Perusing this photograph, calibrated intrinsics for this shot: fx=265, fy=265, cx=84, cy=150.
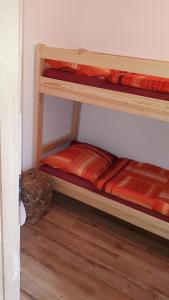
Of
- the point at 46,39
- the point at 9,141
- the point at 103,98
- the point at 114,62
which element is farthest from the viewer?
the point at 46,39

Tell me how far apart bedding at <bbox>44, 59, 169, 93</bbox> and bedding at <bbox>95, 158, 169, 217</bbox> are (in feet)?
2.28

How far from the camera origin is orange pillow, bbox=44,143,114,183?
2.00m

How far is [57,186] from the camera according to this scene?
2066mm

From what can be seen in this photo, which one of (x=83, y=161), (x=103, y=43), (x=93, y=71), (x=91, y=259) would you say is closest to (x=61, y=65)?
(x=93, y=71)

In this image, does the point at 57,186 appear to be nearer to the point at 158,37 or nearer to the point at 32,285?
the point at 32,285

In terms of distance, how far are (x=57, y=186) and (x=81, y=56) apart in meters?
0.98

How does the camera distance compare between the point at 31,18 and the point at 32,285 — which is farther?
the point at 31,18

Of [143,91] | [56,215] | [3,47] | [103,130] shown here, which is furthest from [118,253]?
[3,47]

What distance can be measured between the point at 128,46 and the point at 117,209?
1325 millimetres

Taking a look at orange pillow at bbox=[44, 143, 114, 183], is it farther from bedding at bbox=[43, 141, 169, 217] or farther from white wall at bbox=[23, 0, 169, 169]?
white wall at bbox=[23, 0, 169, 169]

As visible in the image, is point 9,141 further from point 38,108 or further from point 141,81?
point 38,108

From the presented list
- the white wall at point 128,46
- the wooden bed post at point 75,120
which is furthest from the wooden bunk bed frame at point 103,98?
the wooden bed post at point 75,120

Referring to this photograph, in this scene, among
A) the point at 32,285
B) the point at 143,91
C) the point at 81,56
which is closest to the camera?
the point at 32,285

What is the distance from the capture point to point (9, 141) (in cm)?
54
